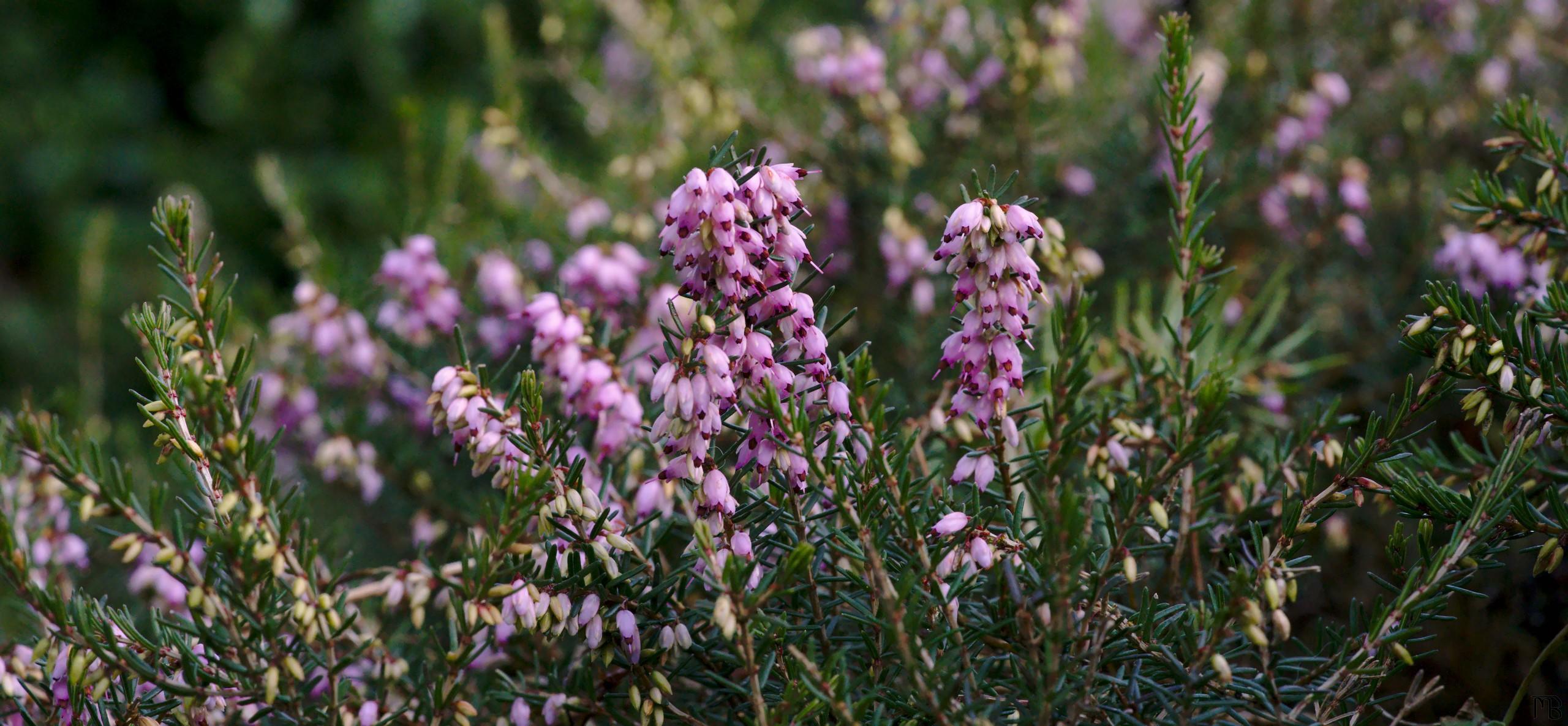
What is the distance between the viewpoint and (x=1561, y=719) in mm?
1415

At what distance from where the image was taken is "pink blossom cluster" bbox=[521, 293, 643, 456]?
1.32 m

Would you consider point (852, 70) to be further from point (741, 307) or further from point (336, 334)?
point (741, 307)

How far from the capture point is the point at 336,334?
196 centimetres

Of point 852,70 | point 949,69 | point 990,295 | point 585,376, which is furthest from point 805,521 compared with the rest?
point 949,69

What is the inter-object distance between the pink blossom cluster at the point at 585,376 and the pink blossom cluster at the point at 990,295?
0.49 meters

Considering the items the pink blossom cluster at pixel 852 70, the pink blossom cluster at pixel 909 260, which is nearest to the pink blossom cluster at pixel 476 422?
the pink blossom cluster at pixel 909 260

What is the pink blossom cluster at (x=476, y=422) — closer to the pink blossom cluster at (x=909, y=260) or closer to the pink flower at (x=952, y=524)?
the pink flower at (x=952, y=524)

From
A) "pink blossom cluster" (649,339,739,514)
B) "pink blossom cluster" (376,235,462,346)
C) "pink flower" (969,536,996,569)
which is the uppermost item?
"pink blossom cluster" (376,235,462,346)

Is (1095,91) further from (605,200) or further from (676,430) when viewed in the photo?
(676,430)

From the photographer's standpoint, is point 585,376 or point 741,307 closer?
point 741,307

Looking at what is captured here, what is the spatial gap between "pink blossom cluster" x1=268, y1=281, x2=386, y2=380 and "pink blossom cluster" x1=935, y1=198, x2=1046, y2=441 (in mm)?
1358

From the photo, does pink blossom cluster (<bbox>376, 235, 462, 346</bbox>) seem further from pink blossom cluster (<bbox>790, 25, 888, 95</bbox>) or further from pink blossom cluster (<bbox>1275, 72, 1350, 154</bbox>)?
pink blossom cluster (<bbox>1275, 72, 1350, 154</bbox>)

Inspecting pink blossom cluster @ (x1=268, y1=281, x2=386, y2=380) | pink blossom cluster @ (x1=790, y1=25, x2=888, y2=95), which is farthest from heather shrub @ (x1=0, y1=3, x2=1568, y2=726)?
pink blossom cluster @ (x1=790, y1=25, x2=888, y2=95)

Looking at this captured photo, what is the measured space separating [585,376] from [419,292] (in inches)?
31.0
